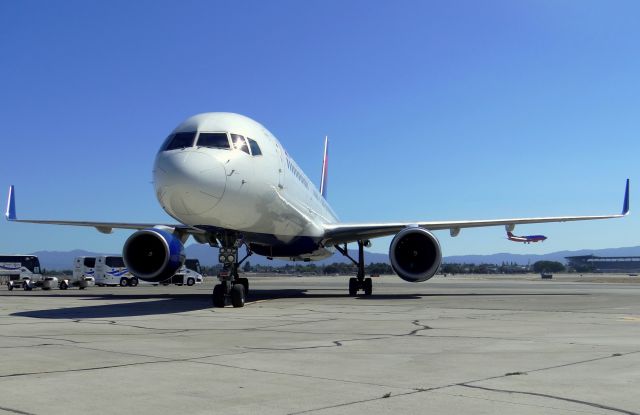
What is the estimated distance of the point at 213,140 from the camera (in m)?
15.4

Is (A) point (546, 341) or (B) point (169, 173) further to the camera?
(B) point (169, 173)

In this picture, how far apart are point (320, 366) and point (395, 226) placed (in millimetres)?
15013

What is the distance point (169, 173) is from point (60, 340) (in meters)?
5.63

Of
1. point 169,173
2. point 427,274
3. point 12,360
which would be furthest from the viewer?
point 427,274

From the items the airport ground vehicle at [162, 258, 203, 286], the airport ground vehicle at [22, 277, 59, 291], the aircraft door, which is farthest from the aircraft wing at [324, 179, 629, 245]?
the airport ground vehicle at [162, 258, 203, 286]

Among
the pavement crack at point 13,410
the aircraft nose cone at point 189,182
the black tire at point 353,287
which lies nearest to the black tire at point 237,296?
the aircraft nose cone at point 189,182

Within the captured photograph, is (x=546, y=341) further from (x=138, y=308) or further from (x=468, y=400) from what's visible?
(x=138, y=308)

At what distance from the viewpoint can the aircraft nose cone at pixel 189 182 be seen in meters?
14.0

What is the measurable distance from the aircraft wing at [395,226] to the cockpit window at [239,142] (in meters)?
7.03

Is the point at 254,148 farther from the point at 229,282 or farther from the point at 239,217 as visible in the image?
the point at 229,282

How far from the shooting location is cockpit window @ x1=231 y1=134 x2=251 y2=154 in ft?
51.7

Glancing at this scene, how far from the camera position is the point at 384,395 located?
5.30 metres

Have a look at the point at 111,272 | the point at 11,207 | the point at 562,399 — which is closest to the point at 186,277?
the point at 111,272

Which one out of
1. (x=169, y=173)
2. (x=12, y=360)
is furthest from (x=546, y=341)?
(x=169, y=173)
